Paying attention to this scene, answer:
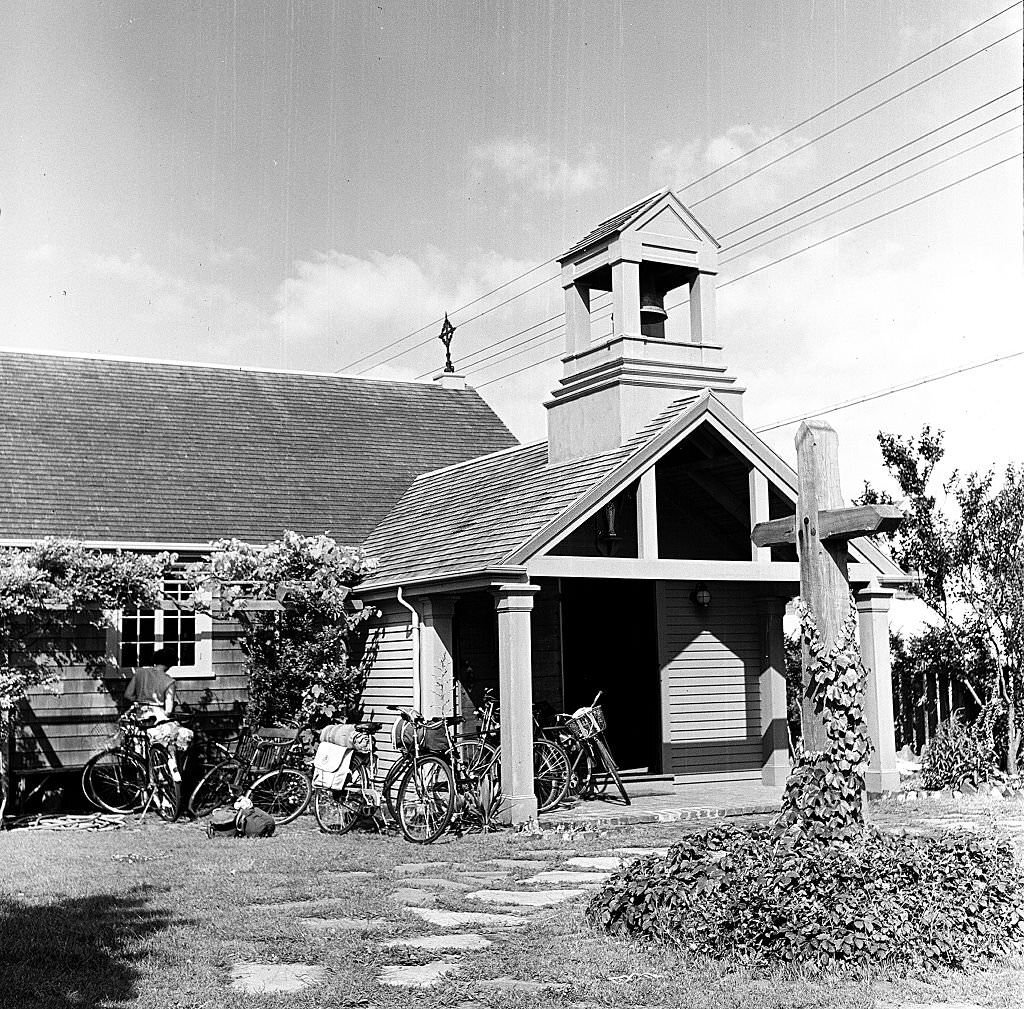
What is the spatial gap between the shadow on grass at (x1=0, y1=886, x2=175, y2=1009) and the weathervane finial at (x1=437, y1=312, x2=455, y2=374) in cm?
1544

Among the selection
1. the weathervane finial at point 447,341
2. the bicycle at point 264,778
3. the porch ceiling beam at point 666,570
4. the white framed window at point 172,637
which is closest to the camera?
the porch ceiling beam at point 666,570

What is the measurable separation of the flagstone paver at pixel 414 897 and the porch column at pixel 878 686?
643 centimetres

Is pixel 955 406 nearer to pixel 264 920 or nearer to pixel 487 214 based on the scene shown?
pixel 487 214

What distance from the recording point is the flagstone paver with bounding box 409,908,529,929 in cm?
751

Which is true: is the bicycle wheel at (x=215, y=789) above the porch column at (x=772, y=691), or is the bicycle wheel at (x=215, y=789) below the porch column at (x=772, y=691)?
below

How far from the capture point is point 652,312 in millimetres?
14719

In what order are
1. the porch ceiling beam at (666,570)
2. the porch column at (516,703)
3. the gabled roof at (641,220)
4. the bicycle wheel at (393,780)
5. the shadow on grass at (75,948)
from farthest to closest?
the gabled roof at (641,220) < the porch ceiling beam at (666,570) < the porch column at (516,703) < the bicycle wheel at (393,780) < the shadow on grass at (75,948)

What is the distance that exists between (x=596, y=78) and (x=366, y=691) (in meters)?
7.95

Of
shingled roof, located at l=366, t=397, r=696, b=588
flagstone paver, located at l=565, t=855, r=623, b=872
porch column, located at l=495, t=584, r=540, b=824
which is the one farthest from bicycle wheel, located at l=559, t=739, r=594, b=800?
flagstone paver, located at l=565, t=855, r=623, b=872

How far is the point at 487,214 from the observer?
19266mm

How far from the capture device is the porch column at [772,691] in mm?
15461

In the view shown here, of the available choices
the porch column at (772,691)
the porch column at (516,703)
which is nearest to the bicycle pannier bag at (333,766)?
the porch column at (516,703)

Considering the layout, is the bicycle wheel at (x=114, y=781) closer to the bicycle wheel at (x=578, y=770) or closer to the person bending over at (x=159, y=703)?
the person bending over at (x=159, y=703)

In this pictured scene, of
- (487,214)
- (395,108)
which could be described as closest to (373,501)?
(487,214)
